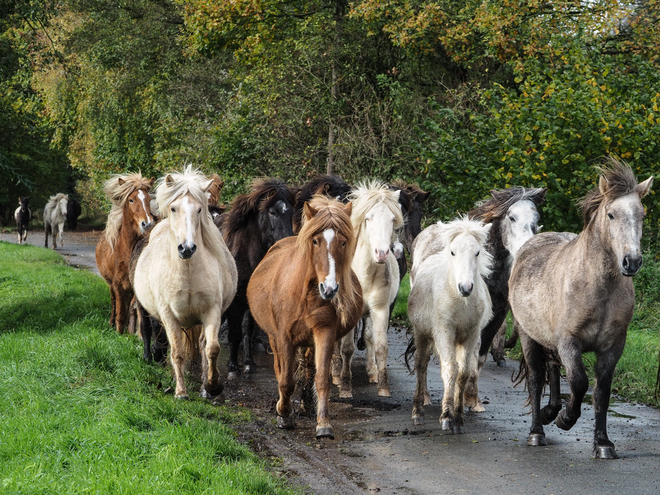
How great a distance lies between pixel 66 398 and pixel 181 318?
148 cm

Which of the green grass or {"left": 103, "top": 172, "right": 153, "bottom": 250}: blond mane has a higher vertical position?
{"left": 103, "top": 172, "right": 153, "bottom": 250}: blond mane

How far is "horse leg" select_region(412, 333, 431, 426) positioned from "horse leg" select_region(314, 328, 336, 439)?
3.81 feet

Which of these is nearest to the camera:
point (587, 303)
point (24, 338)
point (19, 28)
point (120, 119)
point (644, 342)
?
point (587, 303)

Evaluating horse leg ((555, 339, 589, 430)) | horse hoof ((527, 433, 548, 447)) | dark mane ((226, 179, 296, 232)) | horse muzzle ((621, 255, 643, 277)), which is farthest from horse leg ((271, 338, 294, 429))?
dark mane ((226, 179, 296, 232))

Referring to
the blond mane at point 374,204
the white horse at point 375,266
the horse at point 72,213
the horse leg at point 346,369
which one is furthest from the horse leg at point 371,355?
the horse at point 72,213

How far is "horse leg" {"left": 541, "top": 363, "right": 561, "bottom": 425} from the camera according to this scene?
703cm

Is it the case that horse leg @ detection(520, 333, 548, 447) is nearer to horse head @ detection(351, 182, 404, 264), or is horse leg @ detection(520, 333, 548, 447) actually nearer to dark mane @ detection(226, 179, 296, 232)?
horse head @ detection(351, 182, 404, 264)

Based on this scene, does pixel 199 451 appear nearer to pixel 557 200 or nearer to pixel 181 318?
pixel 181 318

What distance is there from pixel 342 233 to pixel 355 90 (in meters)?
13.9

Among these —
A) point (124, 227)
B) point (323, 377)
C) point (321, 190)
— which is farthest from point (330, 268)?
point (124, 227)

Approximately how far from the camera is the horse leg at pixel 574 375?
6.26 meters

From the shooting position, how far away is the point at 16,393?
22.6 feet

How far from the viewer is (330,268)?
6.41 metres

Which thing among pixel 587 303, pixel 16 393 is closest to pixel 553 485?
pixel 587 303
